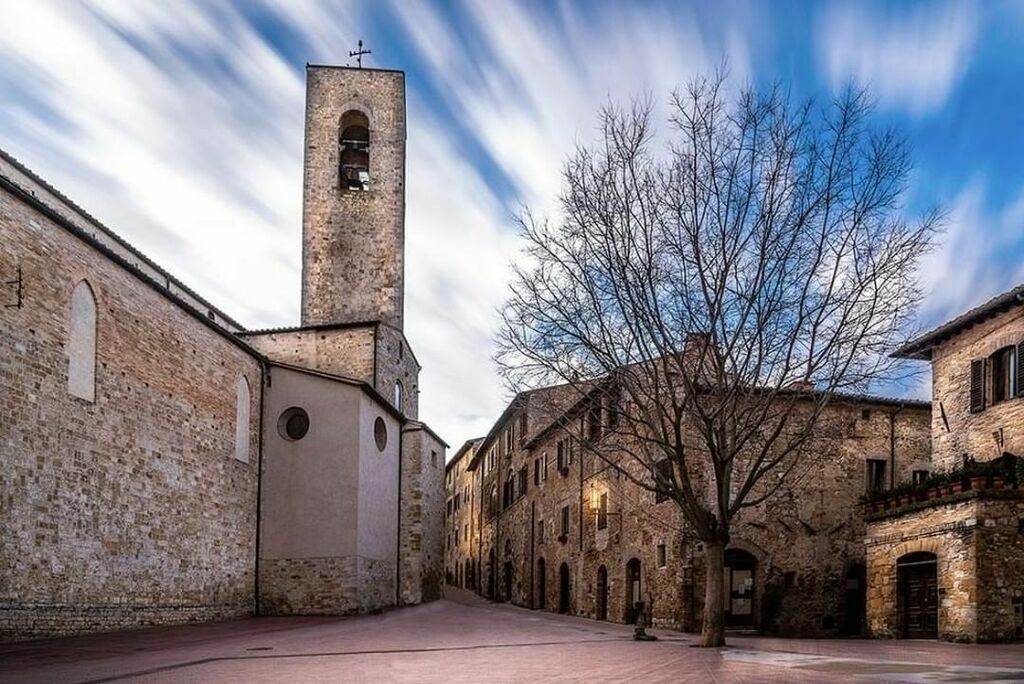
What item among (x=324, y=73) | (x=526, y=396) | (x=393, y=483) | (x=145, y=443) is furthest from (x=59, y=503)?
(x=324, y=73)

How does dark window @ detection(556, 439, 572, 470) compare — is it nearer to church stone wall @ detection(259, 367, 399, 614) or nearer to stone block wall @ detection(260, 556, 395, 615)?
church stone wall @ detection(259, 367, 399, 614)

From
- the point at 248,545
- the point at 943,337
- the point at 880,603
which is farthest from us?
the point at 248,545

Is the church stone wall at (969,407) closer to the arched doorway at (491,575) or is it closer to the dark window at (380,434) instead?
the dark window at (380,434)

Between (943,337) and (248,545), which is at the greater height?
(943,337)

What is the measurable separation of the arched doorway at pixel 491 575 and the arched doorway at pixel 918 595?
31.4 metres

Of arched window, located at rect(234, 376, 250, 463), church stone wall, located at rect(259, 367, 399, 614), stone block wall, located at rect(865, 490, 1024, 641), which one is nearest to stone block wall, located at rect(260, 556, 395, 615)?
church stone wall, located at rect(259, 367, 399, 614)

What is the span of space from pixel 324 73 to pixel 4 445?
81.8 ft

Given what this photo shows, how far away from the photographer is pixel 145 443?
20.1 meters

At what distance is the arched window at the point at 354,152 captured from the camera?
119 ft

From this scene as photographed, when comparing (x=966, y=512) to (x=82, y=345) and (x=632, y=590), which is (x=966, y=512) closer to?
(x=632, y=590)

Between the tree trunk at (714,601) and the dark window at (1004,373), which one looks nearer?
the tree trunk at (714,601)

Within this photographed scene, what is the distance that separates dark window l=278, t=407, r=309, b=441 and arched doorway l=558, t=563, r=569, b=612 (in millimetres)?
12560

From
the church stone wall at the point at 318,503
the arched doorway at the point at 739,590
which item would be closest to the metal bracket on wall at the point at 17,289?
the church stone wall at the point at 318,503

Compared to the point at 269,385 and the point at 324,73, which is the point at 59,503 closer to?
the point at 269,385
